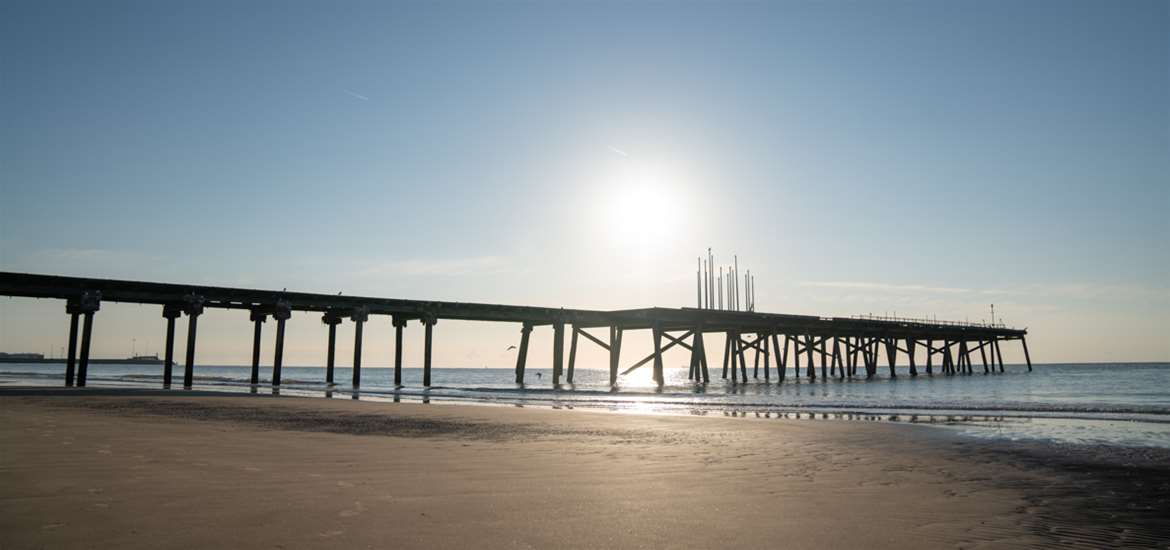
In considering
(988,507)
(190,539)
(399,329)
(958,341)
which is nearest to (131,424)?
(190,539)

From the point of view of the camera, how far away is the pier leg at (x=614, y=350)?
179 ft

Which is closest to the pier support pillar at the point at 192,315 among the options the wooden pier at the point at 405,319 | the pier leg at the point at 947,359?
the wooden pier at the point at 405,319

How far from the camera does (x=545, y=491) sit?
6887mm

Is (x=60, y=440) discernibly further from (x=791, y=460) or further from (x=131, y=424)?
(x=791, y=460)

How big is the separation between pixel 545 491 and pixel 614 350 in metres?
48.1

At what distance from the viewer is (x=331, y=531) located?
4.87m

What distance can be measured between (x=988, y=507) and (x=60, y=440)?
1146 centimetres

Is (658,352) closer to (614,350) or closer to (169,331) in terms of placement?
(614,350)

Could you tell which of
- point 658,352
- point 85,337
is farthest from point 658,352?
point 85,337

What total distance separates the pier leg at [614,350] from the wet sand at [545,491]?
41318 mm

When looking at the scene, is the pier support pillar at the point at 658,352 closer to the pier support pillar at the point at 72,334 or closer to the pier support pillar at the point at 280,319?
the pier support pillar at the point at 280,319

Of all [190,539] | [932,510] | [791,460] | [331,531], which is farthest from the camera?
[791,460]

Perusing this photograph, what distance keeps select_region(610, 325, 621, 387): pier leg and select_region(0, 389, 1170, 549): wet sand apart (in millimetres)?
41318

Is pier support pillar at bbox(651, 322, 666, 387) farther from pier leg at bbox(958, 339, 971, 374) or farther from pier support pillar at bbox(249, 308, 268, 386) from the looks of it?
pier leg at bbox(958, 339, 971, 374)
